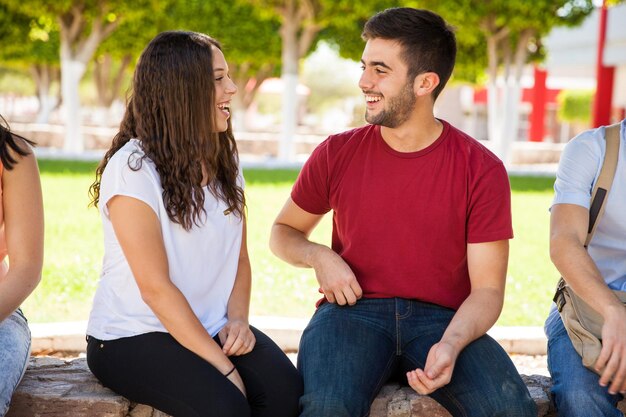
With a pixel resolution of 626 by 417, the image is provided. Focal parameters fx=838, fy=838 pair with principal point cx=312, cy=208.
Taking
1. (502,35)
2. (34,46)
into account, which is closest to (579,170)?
(502,35)

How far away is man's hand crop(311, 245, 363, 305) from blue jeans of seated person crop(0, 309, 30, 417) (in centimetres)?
111

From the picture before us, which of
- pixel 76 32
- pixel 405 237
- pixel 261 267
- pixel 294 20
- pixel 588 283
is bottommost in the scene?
pixel 261 267

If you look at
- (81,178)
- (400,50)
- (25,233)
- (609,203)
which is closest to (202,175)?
(25,233)

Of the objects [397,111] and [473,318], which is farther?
[397,111]

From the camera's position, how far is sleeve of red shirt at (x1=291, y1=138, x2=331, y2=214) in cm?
344

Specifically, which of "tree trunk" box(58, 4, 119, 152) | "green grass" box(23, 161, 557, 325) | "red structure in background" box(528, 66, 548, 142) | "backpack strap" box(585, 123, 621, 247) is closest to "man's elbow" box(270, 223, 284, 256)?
"backpack strap" box(585, 123, 621, 247)

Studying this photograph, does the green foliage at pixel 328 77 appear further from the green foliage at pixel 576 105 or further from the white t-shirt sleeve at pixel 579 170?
the white t-shirt sleeve at pixel 579 170

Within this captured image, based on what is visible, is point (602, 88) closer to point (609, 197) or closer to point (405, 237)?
point (609, 197)

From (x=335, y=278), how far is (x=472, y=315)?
1.73 ft

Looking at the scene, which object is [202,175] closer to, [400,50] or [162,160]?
[162,160]

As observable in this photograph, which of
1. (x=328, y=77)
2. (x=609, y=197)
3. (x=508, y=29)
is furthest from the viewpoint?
(x=328, y=77)

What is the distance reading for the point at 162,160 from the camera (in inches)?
119

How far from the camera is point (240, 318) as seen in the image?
3.16 m

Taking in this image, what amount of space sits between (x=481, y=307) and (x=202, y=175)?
114 cm
